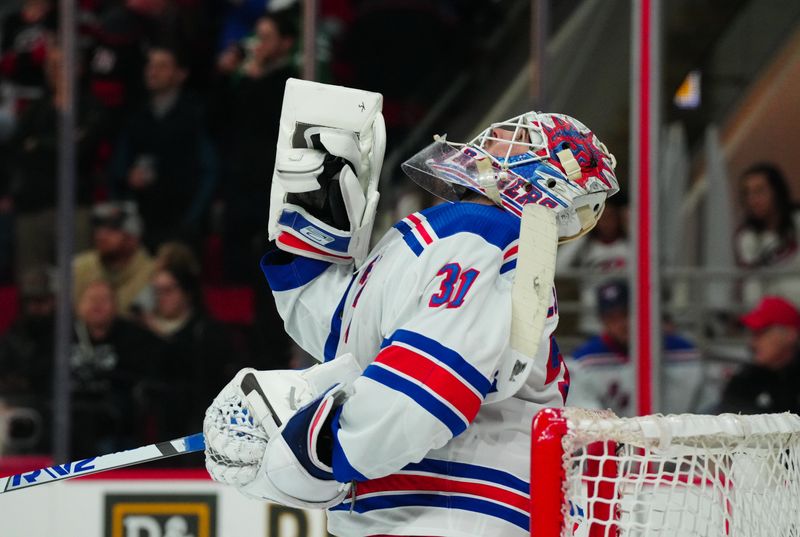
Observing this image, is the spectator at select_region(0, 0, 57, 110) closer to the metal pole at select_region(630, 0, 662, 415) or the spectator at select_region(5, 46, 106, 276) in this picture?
the spectator at select_region(5, 46, 106, 276)

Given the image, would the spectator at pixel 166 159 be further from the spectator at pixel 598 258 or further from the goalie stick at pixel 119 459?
the goalie stick at pixel 119 459

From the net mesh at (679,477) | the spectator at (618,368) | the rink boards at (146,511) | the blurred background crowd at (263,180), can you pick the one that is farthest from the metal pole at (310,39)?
the net mesh at (679,477)

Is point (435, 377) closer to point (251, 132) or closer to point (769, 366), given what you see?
point (769, 366)

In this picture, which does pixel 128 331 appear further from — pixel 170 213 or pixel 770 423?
pixel 770 423

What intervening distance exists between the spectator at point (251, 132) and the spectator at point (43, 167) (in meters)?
0.36

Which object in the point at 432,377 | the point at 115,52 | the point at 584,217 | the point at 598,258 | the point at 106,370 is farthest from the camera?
the point at 115,52

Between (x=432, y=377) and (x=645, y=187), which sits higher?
(x=645, y=187)

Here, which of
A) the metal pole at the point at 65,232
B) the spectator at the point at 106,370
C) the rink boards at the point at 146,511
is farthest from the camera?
the spectator at the point at 106,370

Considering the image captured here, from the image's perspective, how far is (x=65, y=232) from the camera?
3.23 meters

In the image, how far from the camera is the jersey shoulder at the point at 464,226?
135 cm

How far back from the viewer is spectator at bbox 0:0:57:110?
358cm

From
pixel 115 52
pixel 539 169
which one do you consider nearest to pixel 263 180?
pixel 115 52

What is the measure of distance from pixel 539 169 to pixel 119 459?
1.96 feet

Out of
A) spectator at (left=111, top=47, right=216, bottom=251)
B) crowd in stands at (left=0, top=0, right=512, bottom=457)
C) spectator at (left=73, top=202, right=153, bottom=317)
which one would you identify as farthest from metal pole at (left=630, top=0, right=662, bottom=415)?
spectator at (left=73, top=202, right=153, bottom=317)
